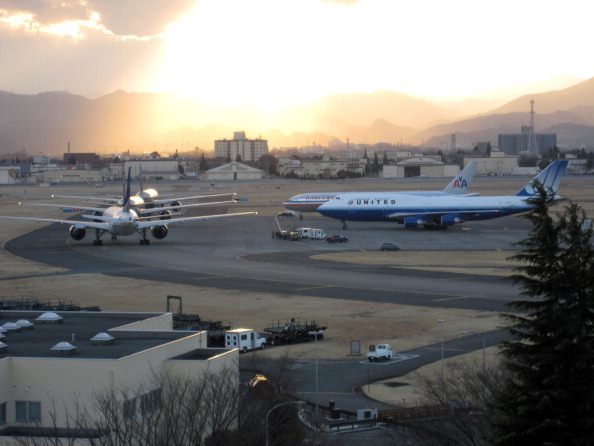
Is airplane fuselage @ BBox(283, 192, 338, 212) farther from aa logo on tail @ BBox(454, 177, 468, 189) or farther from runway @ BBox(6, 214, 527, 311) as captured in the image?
aa logo on tail @ BBox(454, 177, 468, 189)

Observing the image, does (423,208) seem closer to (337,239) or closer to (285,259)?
(337,239)

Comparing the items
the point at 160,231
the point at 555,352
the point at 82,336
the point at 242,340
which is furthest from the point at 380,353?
the point at 160,231

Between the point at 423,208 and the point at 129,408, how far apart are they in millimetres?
86727

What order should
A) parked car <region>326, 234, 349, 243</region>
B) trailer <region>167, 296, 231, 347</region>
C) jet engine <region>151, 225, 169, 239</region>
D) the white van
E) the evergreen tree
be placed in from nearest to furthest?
the evergreen tree, trailer <region>167, 296, 231, 347</region>, parked car <region>326, 234, 349, 243</region>, jet engine <region>151, 225, 169, 239</region>, the white van

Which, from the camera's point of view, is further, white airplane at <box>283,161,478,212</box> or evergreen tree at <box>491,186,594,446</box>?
white airplane at <box>283,161,478,212</box>

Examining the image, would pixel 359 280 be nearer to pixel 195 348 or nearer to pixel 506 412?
pixel 195 348

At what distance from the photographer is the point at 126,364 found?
2631 cm

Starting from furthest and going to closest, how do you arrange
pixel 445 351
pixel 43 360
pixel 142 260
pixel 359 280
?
pixel 142 260 → pixel 359 280 → pixel 445 351 → pixel 43 360

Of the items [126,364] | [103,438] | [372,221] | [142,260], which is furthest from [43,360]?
[372,221]

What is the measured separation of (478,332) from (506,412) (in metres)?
28.9

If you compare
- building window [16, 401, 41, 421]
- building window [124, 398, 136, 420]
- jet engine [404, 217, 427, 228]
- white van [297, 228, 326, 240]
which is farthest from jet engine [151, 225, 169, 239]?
building window [124, 398, 136, 420]

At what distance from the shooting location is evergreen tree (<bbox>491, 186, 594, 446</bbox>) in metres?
18.6

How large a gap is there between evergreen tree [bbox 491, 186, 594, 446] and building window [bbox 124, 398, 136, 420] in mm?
10910

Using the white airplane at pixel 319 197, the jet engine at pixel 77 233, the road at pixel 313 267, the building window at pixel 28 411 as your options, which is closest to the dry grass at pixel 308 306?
the road at pixel 313 267
